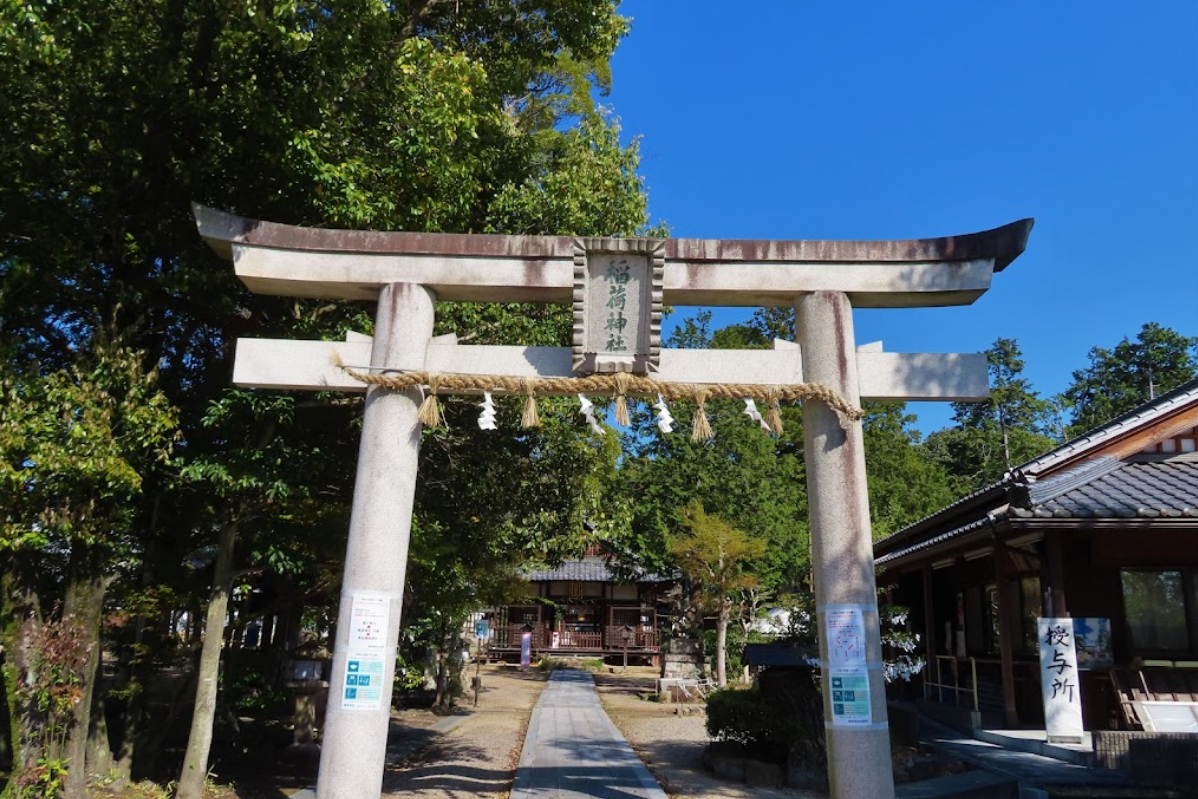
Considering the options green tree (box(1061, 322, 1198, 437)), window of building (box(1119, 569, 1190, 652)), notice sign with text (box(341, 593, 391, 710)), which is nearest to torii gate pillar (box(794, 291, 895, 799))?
notice sign with text (box(341, 593, 391, 710))

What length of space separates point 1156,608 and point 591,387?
904 centimetres

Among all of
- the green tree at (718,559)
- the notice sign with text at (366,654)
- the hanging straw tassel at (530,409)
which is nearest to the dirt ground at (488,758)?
the notice sign with text at (366,654)

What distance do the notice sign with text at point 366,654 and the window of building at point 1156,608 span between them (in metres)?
9.90

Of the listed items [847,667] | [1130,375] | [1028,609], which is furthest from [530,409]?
[1130,375]

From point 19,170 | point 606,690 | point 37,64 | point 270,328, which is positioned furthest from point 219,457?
point 606,690

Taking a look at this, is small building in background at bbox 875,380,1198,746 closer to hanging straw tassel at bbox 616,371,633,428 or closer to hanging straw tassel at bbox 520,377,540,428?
hanging straw tassel at bbox 616,371,633,428

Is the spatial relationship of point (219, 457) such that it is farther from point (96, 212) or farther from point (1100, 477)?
point (1100, 477)

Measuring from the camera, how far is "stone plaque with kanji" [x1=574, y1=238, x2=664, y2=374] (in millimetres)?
6973

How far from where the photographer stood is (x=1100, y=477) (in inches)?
445

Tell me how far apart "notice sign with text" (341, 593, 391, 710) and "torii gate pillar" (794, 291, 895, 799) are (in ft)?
11.7

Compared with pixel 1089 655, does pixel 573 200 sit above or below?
above

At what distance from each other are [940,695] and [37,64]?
16549 mm

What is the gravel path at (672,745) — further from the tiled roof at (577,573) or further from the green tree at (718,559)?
the tiled roof at (577,573)

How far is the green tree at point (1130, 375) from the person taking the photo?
45312 mm
